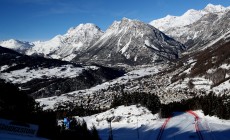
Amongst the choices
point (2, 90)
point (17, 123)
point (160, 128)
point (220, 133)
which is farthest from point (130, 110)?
point (17, 123)

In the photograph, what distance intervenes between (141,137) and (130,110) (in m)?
21.4

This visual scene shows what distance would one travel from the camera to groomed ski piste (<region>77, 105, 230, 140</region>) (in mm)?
54597

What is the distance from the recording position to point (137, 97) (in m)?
Answer: 89.2

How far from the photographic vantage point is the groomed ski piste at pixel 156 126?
54.6 metres

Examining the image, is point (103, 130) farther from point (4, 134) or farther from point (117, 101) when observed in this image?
point (4, 134)

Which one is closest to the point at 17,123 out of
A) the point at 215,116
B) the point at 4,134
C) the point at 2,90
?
the point at 4,134

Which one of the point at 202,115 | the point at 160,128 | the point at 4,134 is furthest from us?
the point at 202,115

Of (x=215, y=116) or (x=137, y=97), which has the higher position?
(x=137, y=97)

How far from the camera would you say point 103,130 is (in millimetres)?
71312

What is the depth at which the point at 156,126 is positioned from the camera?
65.4m

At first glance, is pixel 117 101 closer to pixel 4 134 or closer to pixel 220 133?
pixel 220 133

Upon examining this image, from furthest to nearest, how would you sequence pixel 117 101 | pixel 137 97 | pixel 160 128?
pixel 117 101 → pixel 137 97 → pixel 160 128

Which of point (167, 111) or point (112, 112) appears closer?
point (167, 111)

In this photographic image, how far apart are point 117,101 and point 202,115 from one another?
29057 mm
